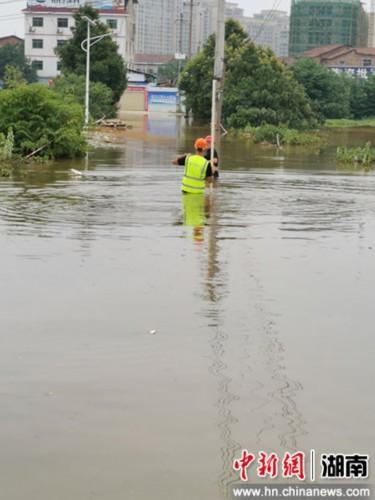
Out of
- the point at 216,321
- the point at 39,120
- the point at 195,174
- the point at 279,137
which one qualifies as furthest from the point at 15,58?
the point at 216,321

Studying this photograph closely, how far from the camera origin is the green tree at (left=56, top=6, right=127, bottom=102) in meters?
62.8

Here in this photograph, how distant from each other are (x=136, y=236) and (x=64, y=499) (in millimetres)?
8502

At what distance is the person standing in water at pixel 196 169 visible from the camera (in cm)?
1719

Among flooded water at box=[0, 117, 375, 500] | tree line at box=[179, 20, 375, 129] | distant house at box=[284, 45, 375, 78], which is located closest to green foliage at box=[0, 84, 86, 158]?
A: flooded water at box=[0, 117, 375, 500]

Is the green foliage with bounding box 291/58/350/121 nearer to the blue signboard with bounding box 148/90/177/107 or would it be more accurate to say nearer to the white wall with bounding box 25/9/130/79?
the blue signboard with bounding box 148/90/177/107

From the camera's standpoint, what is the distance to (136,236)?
43.2ft

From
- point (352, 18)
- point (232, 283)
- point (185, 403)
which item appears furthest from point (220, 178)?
point (352, 18)

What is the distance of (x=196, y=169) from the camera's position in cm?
1747

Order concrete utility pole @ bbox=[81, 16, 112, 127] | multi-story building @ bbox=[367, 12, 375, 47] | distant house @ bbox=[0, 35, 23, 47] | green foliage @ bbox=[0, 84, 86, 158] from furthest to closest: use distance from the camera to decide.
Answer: multi-story building @ bbox=[367, 12, 375, 47]
distant house @ bbox=[0, 35, 23, 47]
concrete utility pole @ bbox=[81, 16, 112, 127]
green foliage @ bbox=[0, 84, 86, 158]

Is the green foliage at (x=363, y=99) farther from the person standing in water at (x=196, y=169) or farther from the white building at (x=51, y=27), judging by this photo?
the person standing in water at (x=196, y=169)

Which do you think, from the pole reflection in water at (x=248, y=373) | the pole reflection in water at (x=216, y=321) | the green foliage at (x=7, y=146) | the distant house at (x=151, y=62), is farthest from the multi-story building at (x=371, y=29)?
the pole reflection in water at (x=248, y=373)

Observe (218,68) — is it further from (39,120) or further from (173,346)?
(173,346)

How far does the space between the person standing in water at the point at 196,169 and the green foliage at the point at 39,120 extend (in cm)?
1077

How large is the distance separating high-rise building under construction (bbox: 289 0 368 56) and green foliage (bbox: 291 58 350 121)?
143 ft
